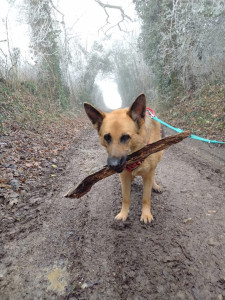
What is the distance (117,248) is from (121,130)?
1.45m

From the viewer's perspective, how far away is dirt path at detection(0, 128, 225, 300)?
1.94 metres

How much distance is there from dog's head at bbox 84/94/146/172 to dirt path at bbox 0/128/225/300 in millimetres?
1058

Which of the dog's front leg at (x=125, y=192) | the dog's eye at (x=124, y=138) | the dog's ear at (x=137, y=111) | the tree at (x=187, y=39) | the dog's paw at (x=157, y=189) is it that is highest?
the tree at (x=187, y=39)

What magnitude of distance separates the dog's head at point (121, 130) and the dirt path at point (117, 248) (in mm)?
1058

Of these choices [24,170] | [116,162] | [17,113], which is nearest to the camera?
[116,162]

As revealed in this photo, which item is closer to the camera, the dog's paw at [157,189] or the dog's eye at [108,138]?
the dog's eye at [108,138]

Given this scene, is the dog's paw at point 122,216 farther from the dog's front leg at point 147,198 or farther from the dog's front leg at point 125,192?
the dog's front leg at point 147,198

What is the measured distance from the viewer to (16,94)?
386 inches

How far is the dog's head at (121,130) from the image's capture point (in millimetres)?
2316

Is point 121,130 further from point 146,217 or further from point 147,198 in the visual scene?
point 146,217

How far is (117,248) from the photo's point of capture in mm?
2426

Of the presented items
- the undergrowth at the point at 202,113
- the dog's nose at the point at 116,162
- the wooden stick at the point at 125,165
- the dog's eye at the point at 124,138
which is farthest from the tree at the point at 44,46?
the dog's nose at the point at 116,162

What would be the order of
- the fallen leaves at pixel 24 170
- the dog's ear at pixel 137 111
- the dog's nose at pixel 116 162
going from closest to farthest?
the dog's nose at pixel 116 162 < the dog's ear at pixel 137 111 < the fallen leaves at pixel 24 170

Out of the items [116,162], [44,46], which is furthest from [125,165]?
[44,46]
